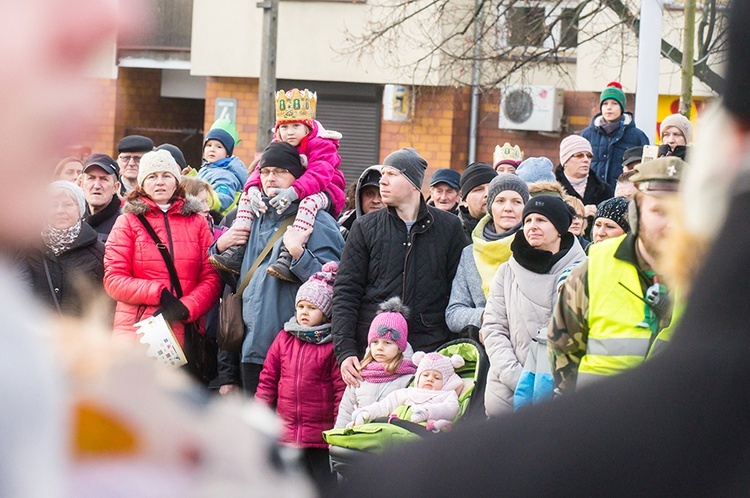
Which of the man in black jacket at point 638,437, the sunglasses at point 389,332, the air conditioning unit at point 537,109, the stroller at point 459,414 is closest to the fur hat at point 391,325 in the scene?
the sunglasses at point 389,332

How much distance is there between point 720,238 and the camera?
786 millimetres

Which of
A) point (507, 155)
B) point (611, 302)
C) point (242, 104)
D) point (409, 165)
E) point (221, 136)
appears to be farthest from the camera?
point (242, 104)

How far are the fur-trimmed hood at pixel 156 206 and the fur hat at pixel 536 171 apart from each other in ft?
7.38

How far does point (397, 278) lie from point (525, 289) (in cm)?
102

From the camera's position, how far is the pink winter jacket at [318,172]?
7055mm

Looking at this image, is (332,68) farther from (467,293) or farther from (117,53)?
(117,53)

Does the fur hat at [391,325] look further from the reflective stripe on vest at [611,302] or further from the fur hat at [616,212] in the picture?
the reflective stripe on vest at [611,302]

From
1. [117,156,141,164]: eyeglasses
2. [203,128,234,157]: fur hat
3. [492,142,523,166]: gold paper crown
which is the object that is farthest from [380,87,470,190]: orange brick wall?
[117,156,141,164]: eyeglasses

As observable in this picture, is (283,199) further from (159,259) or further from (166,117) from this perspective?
(166,117)

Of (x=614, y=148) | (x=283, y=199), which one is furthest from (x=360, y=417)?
(x=614, y=148)

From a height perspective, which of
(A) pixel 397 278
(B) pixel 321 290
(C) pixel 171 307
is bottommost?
(C) pixel 171 307

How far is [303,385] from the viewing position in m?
6.58

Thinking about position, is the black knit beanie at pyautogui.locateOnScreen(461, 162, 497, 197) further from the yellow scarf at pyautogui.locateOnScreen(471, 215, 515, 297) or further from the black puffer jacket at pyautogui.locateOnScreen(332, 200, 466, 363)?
the yellow scarf at pyautogui.locateOnScreen(471, 215, 515, 297)

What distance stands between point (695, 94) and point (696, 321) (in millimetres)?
13325
